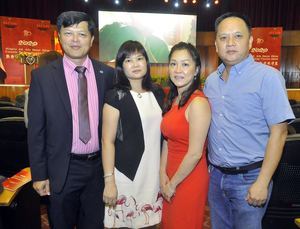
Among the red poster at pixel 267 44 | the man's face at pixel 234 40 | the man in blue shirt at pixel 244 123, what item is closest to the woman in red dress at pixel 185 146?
the man in blue shirt at pixel 244 123

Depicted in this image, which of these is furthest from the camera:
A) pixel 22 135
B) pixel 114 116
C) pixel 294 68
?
pixel 294 68

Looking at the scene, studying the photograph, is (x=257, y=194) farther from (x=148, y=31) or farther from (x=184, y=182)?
(x=148, y=31)

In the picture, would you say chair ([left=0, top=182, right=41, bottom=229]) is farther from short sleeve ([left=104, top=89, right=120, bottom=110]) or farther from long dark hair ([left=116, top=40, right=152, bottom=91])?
long dark hair ([left=116, top=40, right=152, bottom=91])

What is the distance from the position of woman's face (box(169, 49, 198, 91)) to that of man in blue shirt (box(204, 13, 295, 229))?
16 cm

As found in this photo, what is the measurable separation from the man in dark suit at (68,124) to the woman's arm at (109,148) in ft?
0.33

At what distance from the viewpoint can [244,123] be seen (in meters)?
1.63

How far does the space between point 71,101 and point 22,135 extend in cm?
80

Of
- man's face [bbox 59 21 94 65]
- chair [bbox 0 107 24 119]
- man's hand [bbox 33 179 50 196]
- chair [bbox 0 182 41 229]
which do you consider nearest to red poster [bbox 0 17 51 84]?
chair [bbox 0 107 24 119]

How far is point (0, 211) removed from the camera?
79.1 inches

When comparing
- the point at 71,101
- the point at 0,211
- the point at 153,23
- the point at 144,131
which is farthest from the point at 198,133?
the point at 153,23

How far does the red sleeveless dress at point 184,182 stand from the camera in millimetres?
1768

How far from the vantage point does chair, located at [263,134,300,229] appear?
163 cm

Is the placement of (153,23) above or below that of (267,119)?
above

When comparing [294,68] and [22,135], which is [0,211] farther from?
[294,68]
